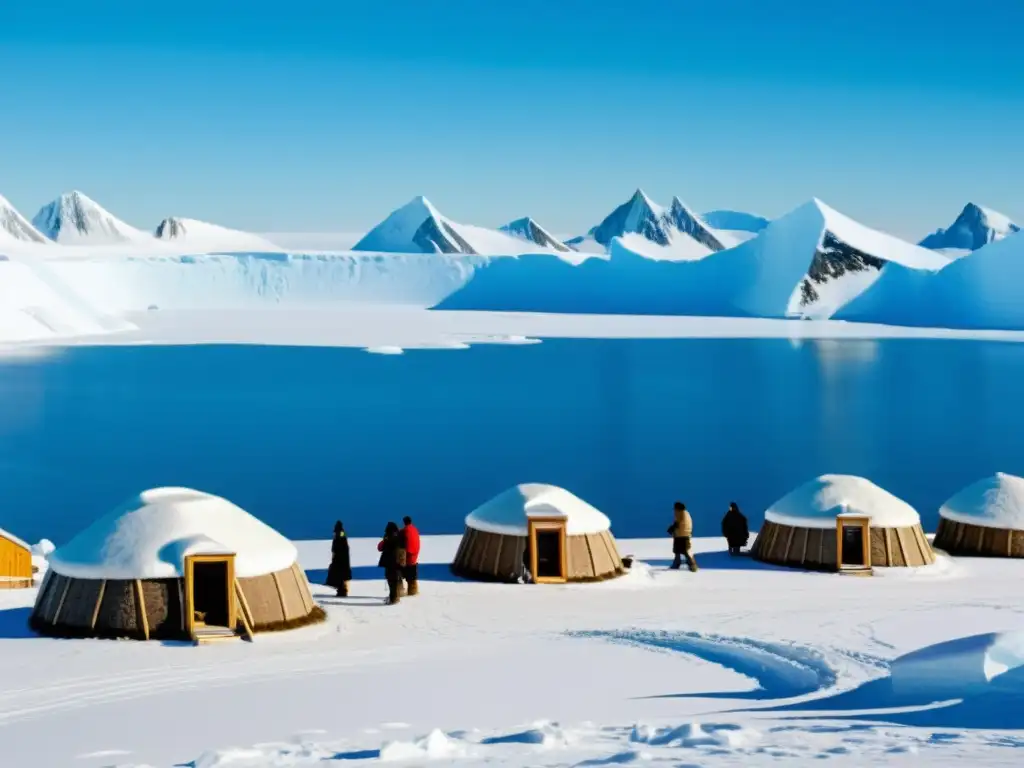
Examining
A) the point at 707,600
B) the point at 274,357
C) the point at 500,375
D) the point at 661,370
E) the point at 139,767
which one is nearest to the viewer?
the point at 139,767

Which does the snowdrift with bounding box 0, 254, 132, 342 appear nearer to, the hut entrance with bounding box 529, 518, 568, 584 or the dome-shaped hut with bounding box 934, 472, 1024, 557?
the hut entrance with bounding box 529, 518, 568, 584

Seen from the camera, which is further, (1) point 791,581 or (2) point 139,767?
(1) point 791,581

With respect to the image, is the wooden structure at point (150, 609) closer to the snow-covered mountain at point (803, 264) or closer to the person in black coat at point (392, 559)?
the person in black coat at point (392, 559)

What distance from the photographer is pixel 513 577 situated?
66.8ft

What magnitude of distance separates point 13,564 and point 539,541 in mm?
8084

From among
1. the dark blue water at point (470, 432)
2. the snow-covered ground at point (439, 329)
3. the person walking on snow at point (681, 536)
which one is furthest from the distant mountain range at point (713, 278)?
the person walking on snow at point (681, 536)

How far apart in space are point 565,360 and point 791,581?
203 ft

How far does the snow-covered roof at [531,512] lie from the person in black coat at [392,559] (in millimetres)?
2656

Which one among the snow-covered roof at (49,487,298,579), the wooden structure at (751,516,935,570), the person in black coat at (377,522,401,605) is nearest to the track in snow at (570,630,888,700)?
the person in black coat at (377,522,401,605)

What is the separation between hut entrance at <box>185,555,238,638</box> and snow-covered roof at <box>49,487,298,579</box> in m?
0.12

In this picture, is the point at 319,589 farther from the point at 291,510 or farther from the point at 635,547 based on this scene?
the point at 291,510

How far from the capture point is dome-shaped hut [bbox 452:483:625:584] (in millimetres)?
20438

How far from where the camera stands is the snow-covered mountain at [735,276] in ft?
435

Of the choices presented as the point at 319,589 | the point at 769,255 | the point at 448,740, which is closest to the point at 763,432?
the point at 319,589
